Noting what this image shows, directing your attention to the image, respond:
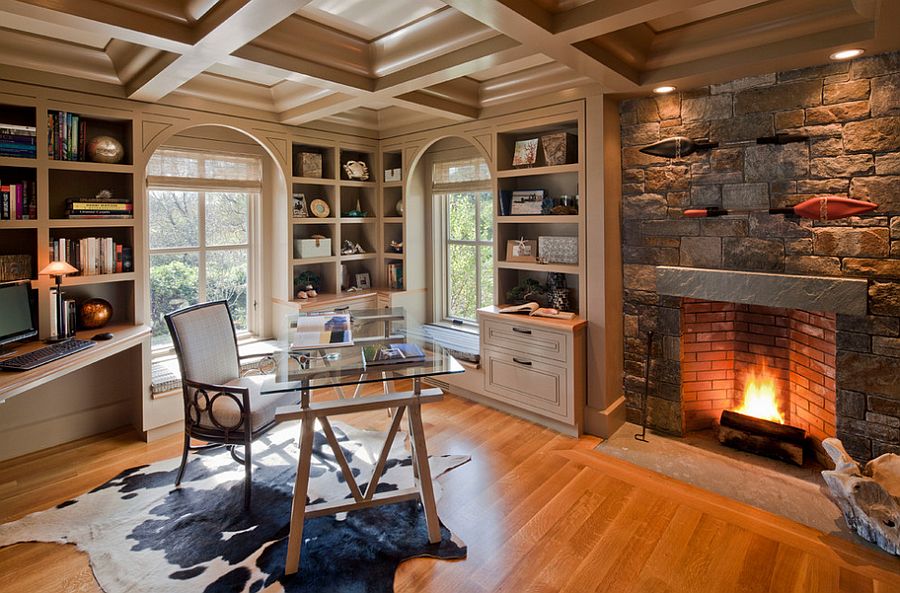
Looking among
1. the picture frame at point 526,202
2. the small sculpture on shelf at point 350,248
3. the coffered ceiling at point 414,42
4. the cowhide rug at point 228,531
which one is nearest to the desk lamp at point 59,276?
the cowhide rug at point 228,531

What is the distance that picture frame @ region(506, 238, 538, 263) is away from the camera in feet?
12.8

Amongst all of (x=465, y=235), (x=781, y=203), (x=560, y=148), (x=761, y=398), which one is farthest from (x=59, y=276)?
(x=761, y=398)

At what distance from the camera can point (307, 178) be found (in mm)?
4363

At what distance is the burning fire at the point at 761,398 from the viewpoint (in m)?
3.38

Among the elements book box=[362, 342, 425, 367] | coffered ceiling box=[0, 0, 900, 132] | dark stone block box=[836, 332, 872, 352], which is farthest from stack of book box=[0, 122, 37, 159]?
dark stone block box=[836, 332, 872, 352]

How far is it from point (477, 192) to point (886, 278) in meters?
2.91

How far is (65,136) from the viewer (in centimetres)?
311

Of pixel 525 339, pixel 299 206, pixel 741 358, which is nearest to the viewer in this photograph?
pixel 741 358

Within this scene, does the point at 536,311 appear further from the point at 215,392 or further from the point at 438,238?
the point at 215,392

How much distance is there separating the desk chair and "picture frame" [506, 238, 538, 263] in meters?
1.91

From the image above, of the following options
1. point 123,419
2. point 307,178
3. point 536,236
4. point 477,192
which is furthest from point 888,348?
point 123,419

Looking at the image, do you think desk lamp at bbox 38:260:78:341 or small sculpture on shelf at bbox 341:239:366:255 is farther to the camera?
small sculpture on shelf at bbox 341:239:366:255

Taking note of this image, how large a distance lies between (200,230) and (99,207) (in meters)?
0.85

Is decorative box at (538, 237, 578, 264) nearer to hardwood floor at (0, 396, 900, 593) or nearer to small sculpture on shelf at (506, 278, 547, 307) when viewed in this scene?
small sculpture on shelf at (506, 278, 547, 307)
